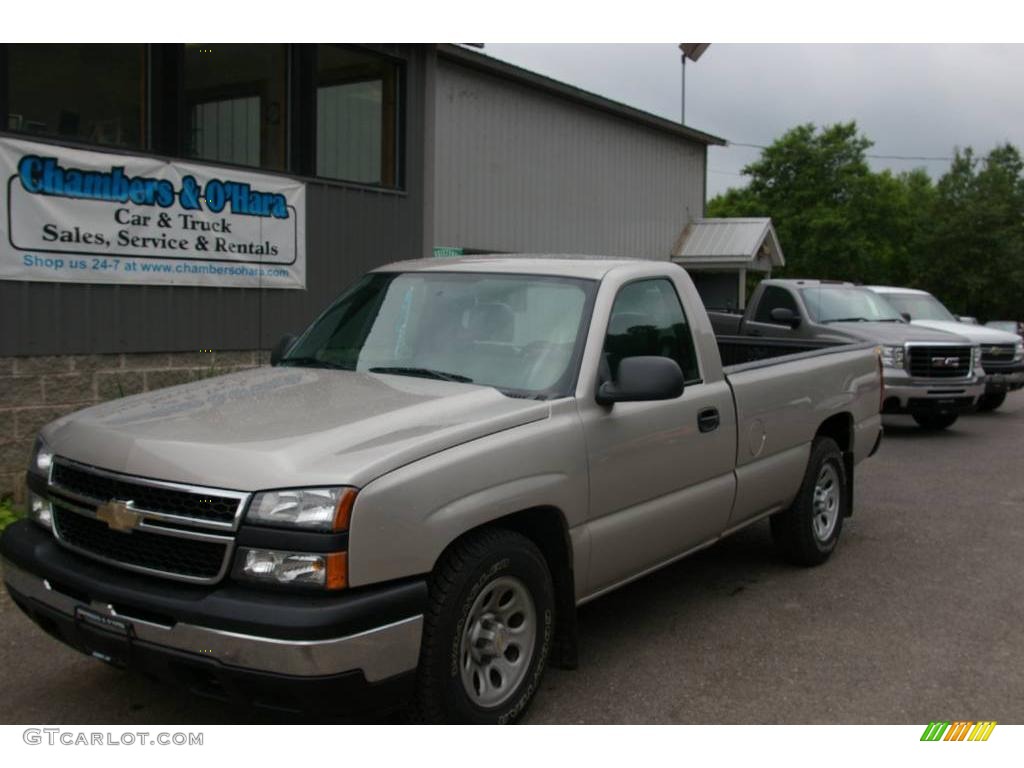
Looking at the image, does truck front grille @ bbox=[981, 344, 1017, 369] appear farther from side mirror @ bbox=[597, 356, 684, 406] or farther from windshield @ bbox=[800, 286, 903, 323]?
side mirror @ bbox=[597, 356, 684, 406]

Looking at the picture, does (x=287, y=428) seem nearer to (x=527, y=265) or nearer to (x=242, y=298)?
(x=527, y=265)

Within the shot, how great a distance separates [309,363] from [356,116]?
649cm

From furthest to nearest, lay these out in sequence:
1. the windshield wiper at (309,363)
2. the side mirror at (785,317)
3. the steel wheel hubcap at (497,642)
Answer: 1. the side mirror at (785,317)
2. the windshield wiper at (309,363)
3. the steel wheel hubcap at (497,642)

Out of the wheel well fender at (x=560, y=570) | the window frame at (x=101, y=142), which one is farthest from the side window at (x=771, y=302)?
the wheel well fender at (x=560, y=570)

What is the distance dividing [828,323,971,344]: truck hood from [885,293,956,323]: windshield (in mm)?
2408

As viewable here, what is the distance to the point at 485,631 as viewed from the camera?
376cm

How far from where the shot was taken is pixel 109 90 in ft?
27.4

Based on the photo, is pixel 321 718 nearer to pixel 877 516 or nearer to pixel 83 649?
pixel 83 649

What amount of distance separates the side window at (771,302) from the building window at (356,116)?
5.47 metres

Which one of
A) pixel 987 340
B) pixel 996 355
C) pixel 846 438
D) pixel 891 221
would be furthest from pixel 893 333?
pixel 891 221

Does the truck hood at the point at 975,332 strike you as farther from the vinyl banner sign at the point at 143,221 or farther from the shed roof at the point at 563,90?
the vinyl banner sign at the point at 143,221

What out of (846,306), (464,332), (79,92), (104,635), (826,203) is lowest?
(104,635)

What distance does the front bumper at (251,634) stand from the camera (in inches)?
122

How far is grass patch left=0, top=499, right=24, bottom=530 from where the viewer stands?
23.3 ft
